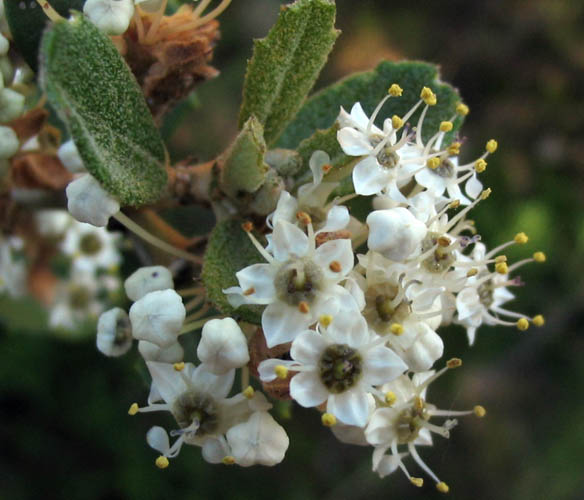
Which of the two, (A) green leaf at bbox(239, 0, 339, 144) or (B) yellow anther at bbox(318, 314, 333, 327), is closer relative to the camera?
(B) yellow anther at bbox(318, 314, 333, 327)

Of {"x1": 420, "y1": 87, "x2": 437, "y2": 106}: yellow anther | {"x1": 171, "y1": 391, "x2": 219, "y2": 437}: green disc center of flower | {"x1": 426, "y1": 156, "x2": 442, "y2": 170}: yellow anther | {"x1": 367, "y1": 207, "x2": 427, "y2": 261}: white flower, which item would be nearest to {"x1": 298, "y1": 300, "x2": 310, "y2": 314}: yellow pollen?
{"x1": 367, "y1": 207, "x2": 427, "y2": 261}: white flower

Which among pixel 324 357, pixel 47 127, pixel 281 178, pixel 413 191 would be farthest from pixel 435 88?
pixel 47 127

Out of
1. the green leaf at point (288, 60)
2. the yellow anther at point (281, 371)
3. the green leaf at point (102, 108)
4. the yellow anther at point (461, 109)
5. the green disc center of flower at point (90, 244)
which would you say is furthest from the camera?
the green disc center of flower at point (90, 244)

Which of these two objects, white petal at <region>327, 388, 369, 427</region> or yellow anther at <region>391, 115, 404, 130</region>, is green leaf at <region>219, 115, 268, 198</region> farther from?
white petal at <region>327, 388, 369, 427</region>

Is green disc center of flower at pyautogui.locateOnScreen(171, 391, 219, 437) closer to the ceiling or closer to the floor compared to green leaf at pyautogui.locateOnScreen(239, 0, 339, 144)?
closer to the floor

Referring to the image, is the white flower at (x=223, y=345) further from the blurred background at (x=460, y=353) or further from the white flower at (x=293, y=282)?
the blurred background at (x=460, y=353)

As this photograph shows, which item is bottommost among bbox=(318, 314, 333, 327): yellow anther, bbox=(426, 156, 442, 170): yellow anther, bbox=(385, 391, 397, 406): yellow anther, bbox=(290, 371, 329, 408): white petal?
bbox=(385, 391, 397, 406): yellow anther

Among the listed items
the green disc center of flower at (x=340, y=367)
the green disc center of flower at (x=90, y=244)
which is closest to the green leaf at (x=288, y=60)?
the green disc center of flower at (x=340, y=367)

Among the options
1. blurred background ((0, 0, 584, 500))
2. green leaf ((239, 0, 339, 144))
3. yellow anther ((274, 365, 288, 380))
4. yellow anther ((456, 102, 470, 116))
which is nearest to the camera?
yellow anther ((274, 365, 288, 380))
